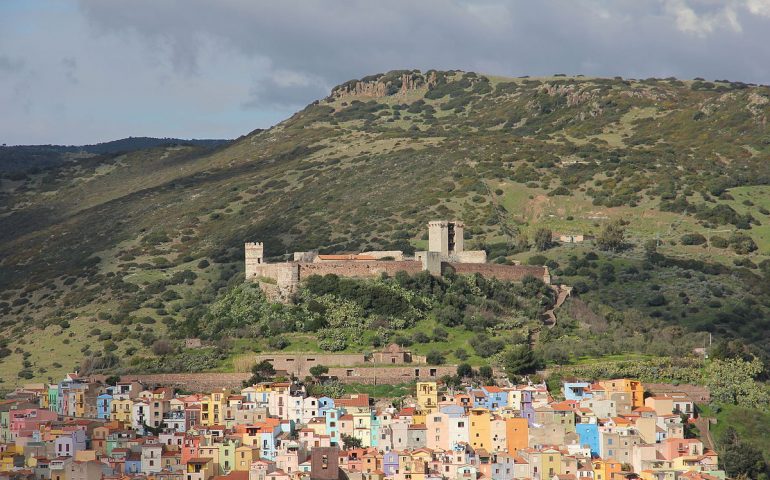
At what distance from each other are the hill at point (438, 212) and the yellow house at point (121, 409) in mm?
6696

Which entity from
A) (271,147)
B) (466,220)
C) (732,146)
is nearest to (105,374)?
(466,220)

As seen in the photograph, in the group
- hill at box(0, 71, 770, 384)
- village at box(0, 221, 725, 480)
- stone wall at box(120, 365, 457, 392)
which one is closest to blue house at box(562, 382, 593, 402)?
village at box(0, 221, 725, 480)

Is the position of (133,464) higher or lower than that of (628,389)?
lower

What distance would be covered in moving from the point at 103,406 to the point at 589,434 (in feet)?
64.1

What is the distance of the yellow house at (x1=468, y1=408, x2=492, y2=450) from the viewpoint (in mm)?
63594

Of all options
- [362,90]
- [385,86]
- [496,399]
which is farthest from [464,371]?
[362,90]

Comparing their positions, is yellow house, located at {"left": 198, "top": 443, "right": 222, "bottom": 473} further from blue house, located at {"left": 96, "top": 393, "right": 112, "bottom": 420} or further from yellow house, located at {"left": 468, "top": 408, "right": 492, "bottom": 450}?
yellow house, located at {"left": 468, "top": 408, "right": 492, "bottom": 450}

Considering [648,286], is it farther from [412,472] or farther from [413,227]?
[412,472]

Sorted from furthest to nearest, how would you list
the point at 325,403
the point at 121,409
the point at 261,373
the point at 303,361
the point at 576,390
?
1. the point at 303,361
2. the point at 261,373
3. the point at 576,390
4. the point at 121,409
5. the point at 325,403

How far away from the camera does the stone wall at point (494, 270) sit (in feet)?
271

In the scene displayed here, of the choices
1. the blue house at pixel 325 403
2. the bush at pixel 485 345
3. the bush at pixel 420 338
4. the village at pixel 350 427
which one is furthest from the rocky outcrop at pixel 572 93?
the blue house at pixel 325 403

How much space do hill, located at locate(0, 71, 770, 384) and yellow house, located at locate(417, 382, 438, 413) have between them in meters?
5.44

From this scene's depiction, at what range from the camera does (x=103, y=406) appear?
68.4 m

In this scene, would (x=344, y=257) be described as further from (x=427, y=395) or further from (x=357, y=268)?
(x=427, y=395)
